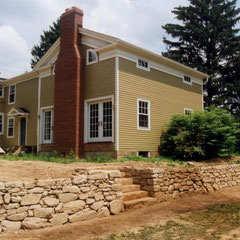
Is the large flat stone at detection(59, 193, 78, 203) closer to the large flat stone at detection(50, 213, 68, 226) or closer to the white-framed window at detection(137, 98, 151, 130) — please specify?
the large flat stone at detection(50, 213, 68, 226)

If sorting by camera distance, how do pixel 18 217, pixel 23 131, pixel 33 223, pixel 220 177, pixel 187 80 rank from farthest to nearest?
pixel 23 131, pixel 187 80, pixel 220 177, pixel 33 223, pixel 18 217

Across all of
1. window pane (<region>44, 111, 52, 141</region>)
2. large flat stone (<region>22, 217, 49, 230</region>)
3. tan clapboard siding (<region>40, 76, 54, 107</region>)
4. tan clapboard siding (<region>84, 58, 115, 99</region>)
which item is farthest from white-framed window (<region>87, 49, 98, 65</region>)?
large flat stone (<region>22, 217, 49, 230</region>)

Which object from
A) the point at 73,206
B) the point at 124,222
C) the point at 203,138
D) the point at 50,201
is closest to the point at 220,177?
the point at 203,138

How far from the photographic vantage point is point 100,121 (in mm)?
14875

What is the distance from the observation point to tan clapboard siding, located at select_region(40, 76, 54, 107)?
18.2 metres

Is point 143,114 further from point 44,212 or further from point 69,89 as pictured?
point 44,212

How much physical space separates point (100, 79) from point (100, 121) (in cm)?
206

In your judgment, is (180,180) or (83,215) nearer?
(83,215)

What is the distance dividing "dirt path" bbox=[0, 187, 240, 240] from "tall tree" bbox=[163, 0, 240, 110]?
19.6 metres

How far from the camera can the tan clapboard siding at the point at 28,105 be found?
19.6m

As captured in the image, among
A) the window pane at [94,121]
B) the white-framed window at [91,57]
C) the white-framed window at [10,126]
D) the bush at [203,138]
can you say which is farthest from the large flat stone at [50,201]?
the white-framed window at [10,126]

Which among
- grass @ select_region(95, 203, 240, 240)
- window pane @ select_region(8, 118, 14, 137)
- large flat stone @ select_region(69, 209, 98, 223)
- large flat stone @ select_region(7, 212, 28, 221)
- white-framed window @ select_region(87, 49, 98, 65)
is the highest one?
white-framed window @ select_region(87, 49, 98, 65)

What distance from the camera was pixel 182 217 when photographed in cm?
743

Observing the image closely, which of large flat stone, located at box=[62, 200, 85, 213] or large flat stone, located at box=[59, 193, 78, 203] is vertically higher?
large flat stone, located at box=[59, 193, 78, 203]
